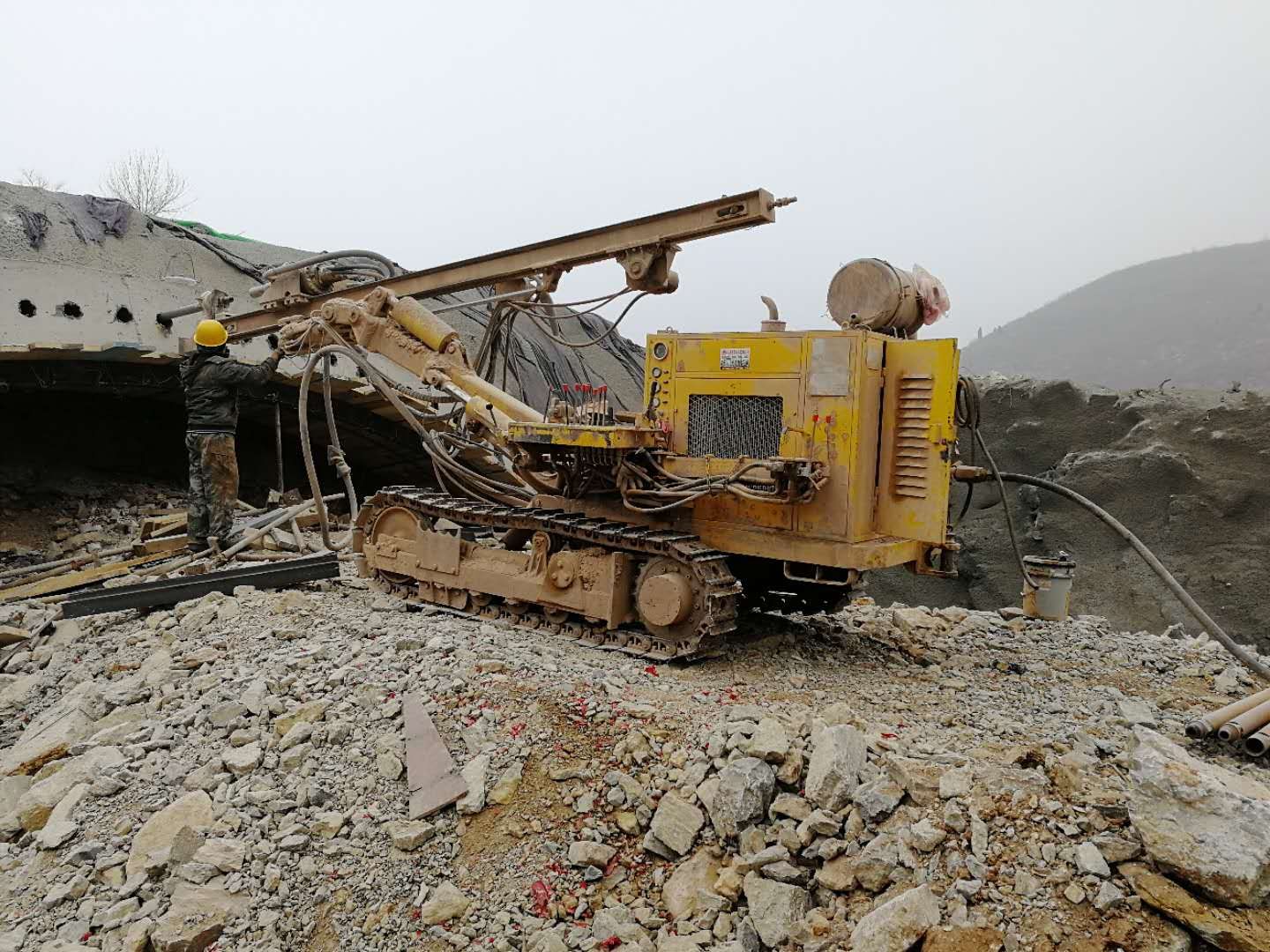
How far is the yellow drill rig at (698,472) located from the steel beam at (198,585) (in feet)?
2.82

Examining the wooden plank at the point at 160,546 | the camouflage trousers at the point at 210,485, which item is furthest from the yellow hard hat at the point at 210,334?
the wooden plank at the point at 160,546

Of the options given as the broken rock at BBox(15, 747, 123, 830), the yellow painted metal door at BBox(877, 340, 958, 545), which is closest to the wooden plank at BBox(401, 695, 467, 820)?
the broken rock at BBox(15, 747, 123, 830)

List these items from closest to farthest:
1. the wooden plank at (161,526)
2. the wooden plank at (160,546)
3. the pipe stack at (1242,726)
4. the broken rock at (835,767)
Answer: the broken rock at (835,767) → the pipe stack at (1242,726) → the wooden plank at (160,546) → the wooden plank at (161,526)

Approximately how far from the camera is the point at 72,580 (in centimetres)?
817

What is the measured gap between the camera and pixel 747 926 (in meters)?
3.10

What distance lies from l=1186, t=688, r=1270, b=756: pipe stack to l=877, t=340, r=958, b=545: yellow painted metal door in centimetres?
182

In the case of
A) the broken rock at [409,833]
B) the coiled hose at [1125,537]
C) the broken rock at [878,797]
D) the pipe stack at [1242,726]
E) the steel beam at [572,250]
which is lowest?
the broken rock at [409,833]

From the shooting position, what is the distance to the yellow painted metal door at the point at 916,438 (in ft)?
17.9

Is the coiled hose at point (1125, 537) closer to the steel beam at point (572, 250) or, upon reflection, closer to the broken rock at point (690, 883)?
the steel beam at point (572, 250)

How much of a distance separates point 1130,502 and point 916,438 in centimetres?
599

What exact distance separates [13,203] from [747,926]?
12328mm

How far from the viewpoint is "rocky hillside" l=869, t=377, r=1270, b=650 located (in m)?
9.30

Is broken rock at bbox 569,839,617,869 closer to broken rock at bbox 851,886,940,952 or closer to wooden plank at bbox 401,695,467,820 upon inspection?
wooden plank at bbox 401,695,467,820

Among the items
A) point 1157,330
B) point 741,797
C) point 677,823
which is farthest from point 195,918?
point 1157,330
